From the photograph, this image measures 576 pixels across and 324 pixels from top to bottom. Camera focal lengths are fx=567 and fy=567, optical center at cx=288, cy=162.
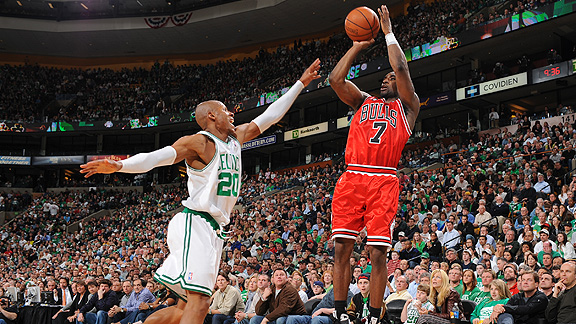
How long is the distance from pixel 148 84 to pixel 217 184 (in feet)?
123

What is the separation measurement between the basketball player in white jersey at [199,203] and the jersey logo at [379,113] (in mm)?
1260

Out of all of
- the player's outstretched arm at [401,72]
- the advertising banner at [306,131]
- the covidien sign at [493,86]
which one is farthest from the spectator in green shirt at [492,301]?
the advertising banner at [306,131]

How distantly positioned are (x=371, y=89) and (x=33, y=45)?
85.3 ft

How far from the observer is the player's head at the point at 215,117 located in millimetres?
4867

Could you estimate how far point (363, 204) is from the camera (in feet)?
16.8

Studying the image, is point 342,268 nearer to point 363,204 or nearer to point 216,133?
point 363,204

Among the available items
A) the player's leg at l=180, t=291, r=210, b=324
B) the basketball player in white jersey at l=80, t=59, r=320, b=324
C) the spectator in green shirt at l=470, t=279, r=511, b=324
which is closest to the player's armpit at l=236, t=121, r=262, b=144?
the basketball player in white jersey at l=80, t=59, r=320, b=324

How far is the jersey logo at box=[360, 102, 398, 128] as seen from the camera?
17.3ft

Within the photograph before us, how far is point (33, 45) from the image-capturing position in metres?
41.6

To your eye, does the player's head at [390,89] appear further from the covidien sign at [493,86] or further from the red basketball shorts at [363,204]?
the covidien sign at [493,86]

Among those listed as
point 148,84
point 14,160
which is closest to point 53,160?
point 14,160

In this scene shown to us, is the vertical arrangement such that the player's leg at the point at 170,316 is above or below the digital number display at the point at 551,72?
below

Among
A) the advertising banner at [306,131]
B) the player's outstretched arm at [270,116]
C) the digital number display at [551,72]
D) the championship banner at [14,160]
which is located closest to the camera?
the player's outstretched arm at [270,116]

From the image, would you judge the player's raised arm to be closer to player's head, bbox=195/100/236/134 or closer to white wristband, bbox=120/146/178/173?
white wristband, bbox=120/146/178/173
